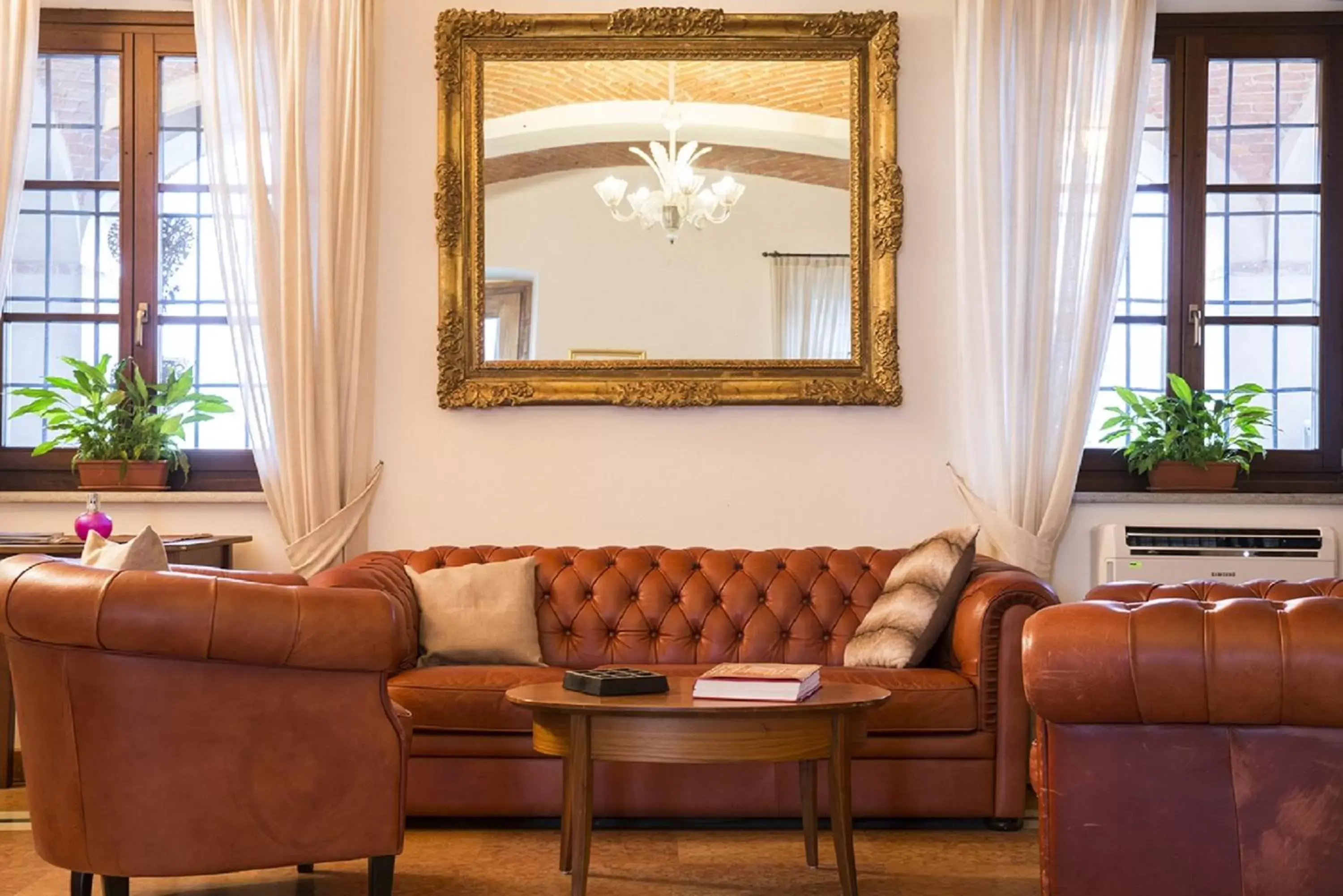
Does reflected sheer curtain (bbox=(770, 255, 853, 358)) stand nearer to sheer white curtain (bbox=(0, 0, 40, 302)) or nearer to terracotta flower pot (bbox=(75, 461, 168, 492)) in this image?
terracotta flower pot (bbox=(75, 461, 168, 492))

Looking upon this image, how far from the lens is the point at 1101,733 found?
8.30ft

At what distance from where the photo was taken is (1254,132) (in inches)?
217

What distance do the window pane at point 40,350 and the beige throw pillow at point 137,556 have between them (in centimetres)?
246

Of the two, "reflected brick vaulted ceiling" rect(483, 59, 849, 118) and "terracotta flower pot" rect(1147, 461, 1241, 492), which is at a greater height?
"reflected brick vaulted ceiling" rect(483, 59, 849, 118)

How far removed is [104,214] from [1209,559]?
4.46 meters

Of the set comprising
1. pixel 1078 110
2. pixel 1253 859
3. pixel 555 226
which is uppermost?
pixel 1078 110

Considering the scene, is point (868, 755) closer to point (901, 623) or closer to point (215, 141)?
point (901, 623)

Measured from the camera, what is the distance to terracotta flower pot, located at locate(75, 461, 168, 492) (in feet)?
17.1

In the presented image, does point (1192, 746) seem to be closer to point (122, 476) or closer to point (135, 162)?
point (122, 476)

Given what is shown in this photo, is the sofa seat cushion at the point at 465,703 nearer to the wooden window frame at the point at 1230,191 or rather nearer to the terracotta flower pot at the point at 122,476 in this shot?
the terracotta flower pot at the point at 122,476

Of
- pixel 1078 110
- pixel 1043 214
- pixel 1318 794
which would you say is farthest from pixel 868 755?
pixel 1078 110

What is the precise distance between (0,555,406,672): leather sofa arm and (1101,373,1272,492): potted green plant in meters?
3.46

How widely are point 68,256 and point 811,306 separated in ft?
9.65

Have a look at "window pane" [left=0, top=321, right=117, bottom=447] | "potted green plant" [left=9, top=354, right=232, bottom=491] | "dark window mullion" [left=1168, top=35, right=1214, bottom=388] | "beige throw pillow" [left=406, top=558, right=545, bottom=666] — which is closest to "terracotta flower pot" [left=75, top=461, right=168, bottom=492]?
"potted green plant" [left=9, top=354, right=232, bottom=491]
